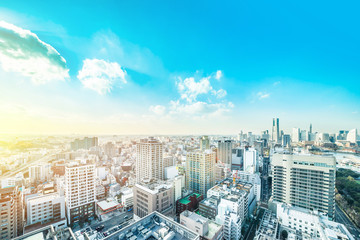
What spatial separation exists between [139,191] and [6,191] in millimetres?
8211

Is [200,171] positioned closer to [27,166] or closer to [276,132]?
[27,166]

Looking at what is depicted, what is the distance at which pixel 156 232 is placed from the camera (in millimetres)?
3619

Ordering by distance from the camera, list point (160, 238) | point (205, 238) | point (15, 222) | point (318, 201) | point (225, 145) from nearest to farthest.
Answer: point (160, 238) → point (205, 238) → point (15, 222) → point (318, 201) → point (225, 145)

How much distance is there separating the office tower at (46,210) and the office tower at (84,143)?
20.6 metres

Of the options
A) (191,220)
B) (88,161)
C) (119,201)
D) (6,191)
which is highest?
(88,161)

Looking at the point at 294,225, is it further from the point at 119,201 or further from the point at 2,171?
the point at 2,171

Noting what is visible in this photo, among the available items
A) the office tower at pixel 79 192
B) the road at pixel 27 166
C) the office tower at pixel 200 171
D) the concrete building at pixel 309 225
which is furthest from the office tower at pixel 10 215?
the concrete building at pixel 309 225

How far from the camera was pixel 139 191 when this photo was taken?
10.8 metres

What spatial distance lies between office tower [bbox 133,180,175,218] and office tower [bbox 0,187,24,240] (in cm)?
709

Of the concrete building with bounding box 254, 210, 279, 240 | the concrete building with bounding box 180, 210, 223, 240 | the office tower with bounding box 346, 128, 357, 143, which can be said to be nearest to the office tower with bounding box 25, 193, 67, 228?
the concrete building with bounding box 180, 210, 223, 240

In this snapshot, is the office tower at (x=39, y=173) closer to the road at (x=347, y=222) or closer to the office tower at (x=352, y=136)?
the road at (x=347, y=222)

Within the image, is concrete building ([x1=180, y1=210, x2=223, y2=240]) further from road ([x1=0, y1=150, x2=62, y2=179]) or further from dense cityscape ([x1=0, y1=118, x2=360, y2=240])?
road ([x1=0, y1=150, x2=62, y2=179])

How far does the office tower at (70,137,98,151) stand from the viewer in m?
28.7

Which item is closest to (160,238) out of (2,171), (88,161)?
(88,161)
